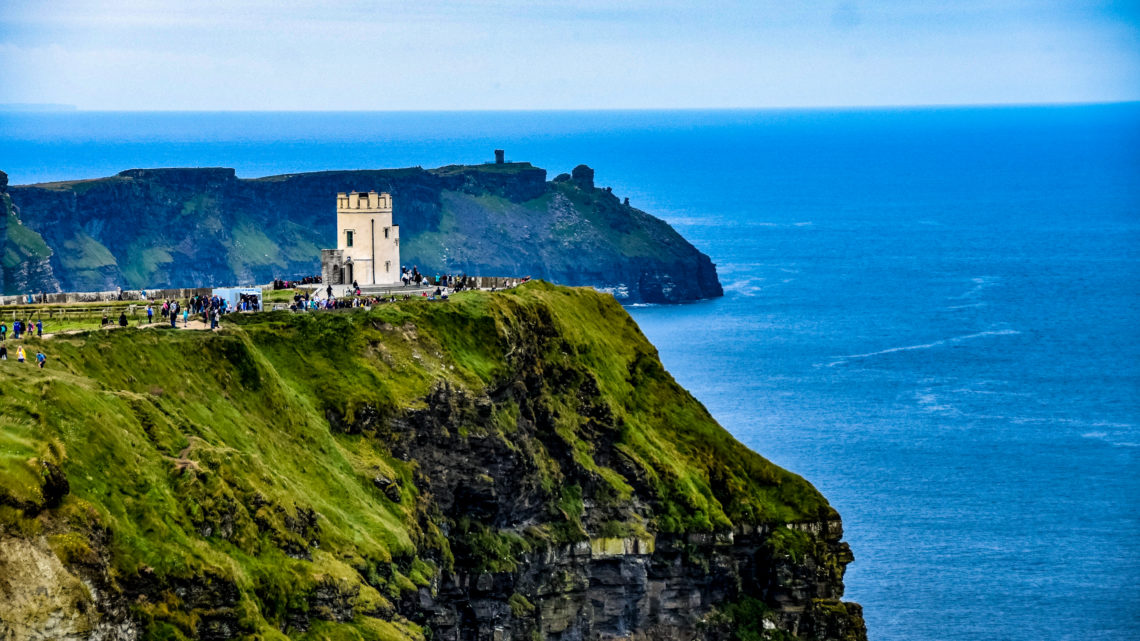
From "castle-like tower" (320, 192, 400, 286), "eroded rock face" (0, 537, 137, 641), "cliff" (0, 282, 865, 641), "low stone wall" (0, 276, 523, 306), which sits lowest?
"eroded rock face" (0, 537, 137, 641)

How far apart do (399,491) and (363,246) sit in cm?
2929

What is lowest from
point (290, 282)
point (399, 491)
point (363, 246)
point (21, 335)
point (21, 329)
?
point (399, 491)

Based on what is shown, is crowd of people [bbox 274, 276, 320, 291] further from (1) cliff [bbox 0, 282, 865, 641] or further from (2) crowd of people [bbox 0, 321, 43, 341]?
(2) crowd of people [bbox 0, 321, 43, 341]

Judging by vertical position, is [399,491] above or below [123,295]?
below

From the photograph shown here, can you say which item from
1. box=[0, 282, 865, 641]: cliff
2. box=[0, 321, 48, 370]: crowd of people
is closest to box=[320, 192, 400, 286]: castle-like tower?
box=[0, 282, 865, 641]: cliff

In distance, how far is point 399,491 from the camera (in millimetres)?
90062

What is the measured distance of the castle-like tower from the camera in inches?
4577

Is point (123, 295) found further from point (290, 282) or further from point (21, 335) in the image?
point (21, 335)

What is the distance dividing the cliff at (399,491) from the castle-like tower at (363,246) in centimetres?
838

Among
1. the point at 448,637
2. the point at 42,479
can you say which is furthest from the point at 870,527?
the point at 42,479

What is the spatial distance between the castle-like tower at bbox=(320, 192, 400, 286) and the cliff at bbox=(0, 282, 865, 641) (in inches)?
330

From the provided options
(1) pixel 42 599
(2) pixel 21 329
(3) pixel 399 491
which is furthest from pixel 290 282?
(1) pixel 42 599

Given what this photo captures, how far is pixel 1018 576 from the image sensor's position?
476 feet

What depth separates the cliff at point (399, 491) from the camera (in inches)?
2496
